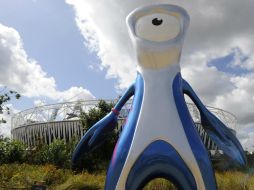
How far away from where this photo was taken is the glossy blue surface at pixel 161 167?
18.7 ft

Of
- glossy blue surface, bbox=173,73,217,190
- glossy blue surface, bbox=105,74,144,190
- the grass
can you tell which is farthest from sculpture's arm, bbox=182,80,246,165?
the grass

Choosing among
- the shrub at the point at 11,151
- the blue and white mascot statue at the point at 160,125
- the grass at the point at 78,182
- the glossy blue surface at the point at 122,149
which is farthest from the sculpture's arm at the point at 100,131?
the shrub at the point at 11,151

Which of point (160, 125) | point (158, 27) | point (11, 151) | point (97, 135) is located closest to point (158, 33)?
point (158, 27)

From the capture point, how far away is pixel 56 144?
22906 mm

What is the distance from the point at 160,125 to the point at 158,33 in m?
1.41

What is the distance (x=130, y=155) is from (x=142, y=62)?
4.81 feet

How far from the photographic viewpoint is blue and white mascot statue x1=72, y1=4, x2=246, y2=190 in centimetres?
571

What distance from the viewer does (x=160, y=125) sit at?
229 inches

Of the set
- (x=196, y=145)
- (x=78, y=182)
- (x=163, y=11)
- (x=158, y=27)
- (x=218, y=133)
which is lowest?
(x=78, y=182)

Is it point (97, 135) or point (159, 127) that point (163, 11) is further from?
point (97, 135)

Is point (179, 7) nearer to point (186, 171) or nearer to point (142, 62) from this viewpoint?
point (142, 62)

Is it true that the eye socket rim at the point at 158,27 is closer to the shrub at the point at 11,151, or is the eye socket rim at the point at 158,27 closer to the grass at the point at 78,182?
the grass at the point at 78,182

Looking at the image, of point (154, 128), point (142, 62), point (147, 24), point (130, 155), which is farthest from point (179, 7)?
point (130, 155)

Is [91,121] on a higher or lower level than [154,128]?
higher
